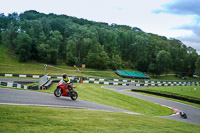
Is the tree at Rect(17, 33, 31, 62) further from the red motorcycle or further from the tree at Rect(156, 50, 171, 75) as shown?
the red motorcycle

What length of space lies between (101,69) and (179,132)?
249ft

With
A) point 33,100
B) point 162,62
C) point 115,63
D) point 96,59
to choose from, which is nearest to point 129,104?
point 33,100

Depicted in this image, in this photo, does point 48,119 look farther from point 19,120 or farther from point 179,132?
point 179,132

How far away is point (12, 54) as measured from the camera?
8338 centimetres

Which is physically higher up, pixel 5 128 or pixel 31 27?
pixel 31 27

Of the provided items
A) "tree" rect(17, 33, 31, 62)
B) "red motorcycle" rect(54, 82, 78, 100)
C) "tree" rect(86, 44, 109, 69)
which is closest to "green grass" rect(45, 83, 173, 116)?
"red motorcycle" rect(54, 82, 78, 100)

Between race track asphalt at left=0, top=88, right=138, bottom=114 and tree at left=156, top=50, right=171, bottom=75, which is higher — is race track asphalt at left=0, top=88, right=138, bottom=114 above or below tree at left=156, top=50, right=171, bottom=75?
below

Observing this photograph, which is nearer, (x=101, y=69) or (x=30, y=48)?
(x=30, y=48)

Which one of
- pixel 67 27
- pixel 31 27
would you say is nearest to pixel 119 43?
pixel 67 27

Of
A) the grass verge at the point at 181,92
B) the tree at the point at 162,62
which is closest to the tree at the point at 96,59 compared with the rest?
the tree at the point at 162,62

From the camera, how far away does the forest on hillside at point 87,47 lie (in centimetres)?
7738

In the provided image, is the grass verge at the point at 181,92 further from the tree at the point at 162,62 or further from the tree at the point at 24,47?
the tree at the point at 162,62

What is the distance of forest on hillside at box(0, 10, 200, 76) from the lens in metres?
77.4

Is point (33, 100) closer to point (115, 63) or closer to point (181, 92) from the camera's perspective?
point (181, 92)
